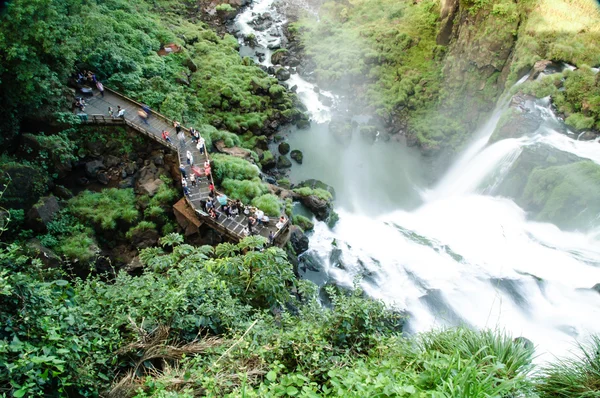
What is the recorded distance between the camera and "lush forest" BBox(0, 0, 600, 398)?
4.47 meters

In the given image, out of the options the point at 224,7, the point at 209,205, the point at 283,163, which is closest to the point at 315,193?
the point at 283,163

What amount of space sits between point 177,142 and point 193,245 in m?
5.35

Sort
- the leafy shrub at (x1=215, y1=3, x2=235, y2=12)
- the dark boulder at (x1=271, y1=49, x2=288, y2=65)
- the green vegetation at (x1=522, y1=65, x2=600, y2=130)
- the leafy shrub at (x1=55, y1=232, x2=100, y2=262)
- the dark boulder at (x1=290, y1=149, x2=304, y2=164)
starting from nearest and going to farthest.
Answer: the leafy shrub at (x1=55, y1=232, x2=100, y2=262)
the green vegetation at (x1=522, y1=65, x2=600, y2=130)
the dark boulder at (x1=290, y1=149, x2=304, y2=164)
the dark boulder at (x1=271, y1=49, x2=288, y2=65)
the leafy shrub at (x1=215, y1=3, x2=235, y2=12)

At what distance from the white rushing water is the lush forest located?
1781 millimetres

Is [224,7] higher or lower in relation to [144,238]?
higher

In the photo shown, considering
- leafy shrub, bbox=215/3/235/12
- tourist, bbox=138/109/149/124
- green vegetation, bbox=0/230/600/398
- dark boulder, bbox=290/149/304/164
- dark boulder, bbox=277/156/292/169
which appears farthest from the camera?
leafy shrub, bbox=215/3/235/12

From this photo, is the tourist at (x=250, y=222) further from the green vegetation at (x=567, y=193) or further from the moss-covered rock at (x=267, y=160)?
the green vegetation at (x=567, y=193)

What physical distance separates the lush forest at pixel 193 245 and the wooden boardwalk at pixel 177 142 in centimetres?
67

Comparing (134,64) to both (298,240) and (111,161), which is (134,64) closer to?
(111,161)

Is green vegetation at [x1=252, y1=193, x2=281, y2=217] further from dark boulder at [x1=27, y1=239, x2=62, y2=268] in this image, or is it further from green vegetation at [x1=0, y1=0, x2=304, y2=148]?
dark boulder at [x1=27, y1=239, x2=62, y2=268]

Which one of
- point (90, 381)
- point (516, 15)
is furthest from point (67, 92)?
point (516, 15)

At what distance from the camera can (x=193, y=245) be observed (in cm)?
1652

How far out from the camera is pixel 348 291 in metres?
16.9

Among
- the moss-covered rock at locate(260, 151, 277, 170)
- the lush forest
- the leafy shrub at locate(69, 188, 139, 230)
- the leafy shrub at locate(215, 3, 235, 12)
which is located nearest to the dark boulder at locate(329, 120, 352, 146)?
the lush forest
